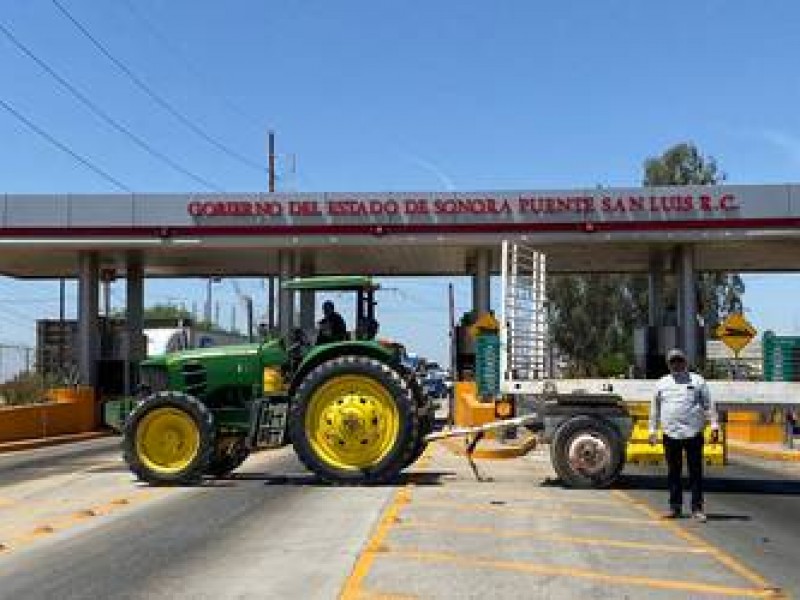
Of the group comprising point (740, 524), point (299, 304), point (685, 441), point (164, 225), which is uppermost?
point (164, 225)

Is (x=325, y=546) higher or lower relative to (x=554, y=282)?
lower

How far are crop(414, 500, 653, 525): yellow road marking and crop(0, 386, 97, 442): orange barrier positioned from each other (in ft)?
53.2

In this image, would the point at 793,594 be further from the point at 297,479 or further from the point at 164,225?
the point at 164,225

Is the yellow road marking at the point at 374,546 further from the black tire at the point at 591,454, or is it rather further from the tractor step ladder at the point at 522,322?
the tractor step ladder at the point at 522,322

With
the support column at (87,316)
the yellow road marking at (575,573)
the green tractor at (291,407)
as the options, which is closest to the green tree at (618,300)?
the support column at (87,316)

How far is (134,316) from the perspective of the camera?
3884cm

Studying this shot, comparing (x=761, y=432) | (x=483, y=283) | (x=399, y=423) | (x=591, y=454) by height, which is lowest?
(x=761, y=432)

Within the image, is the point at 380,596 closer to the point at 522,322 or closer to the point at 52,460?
the point at 522,322

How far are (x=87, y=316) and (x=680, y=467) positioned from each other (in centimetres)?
2717

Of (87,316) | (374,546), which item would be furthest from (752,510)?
(87,316)

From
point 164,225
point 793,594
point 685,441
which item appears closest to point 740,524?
point 685,441

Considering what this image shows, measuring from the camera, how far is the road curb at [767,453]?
22.1 meters

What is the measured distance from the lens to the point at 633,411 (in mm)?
15789

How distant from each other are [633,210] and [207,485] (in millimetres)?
20350
